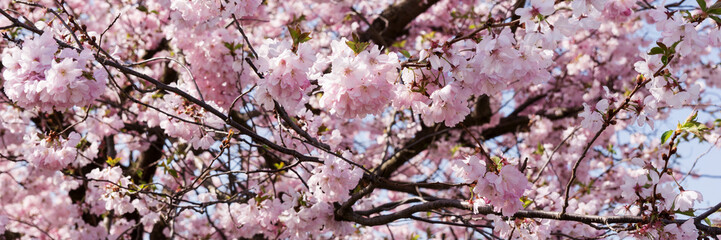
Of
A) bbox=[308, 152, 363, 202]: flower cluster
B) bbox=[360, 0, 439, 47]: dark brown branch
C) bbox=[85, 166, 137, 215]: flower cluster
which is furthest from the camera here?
bbox=[360, 0, 439, 47]: dark brown branch

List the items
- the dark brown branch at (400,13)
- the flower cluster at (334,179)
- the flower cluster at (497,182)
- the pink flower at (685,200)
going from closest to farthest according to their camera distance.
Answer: the flower cluster at (497,182)
the pink flower at (685,200)
the flower cluster at (334,179)
the dark brown branch at (400,13)

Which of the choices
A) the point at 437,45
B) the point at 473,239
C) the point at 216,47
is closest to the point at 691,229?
the point at 437,45

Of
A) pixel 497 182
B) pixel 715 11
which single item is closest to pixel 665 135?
pixel 715 11

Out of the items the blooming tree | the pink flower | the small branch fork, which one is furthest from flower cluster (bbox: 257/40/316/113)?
the pink flower

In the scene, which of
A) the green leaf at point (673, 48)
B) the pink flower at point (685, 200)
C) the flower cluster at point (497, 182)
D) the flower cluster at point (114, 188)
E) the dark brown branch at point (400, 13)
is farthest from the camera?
the dark brown branch at point (400, 13)

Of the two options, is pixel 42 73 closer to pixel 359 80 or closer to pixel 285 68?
pixel 285 68

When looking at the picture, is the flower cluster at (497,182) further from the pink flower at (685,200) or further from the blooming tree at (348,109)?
the pink flower at (685,200)

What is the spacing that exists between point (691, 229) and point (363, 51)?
1.34 meters

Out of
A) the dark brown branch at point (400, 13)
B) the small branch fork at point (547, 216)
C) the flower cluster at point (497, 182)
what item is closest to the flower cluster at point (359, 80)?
the flower cluster at point (497, 182)

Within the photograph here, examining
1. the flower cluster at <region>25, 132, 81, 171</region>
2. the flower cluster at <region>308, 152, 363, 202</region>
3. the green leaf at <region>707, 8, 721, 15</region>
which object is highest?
the flower cluster at <region>25, 132, 81, 171</region>

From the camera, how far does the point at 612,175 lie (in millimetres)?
6035

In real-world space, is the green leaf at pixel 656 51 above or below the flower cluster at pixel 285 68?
above

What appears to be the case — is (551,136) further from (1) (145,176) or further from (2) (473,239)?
(1) (145,176)

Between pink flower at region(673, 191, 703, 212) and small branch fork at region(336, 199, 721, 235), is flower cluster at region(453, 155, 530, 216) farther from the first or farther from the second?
pink flower at region(673, 191, 703, 212)
